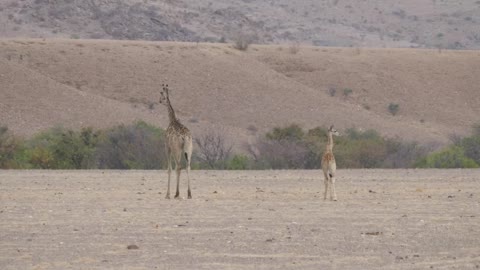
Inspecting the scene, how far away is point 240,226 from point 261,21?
300 ft

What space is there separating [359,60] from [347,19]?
120ft

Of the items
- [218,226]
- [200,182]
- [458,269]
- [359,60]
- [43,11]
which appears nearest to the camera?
[458,269]

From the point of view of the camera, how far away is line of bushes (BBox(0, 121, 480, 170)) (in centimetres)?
4431

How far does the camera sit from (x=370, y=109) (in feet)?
242

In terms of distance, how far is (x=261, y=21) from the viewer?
111m

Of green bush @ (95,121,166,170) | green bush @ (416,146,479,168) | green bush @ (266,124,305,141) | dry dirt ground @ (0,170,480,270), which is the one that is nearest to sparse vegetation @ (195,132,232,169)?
green bush @ (95,121,166,170)

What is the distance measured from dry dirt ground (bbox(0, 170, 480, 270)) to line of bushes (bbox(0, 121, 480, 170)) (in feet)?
35.7

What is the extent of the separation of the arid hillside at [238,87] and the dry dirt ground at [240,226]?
31.9m

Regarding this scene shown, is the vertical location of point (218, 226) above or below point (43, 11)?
below

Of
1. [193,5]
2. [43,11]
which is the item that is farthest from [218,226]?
[193,5]

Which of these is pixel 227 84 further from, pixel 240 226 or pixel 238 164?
pixel 240 226

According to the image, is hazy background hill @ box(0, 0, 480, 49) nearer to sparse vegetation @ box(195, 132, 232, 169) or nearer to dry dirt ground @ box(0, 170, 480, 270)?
sparse vegetation @ box(195, 132, 232, 169)

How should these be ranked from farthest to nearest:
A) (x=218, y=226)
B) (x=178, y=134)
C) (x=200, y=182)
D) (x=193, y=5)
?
(x=193, y=5)
(x=200, y=182)
(x=178, y=134)
(x=218, y=226)

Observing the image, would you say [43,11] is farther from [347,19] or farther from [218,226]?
[218,226]
